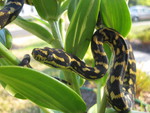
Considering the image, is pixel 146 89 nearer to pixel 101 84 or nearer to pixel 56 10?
pixel 101 84

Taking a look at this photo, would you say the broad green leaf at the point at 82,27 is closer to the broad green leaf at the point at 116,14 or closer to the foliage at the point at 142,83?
the broad green leaf at the point at 116,14

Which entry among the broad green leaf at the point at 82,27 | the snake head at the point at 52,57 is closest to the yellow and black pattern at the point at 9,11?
the snake head at the point at 52,57

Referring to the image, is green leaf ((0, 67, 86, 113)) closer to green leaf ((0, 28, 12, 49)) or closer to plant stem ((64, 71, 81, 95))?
plant stem ((64, 71, 81, 95))

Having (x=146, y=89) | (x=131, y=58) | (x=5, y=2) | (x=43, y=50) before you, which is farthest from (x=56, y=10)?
(x=146, y=89)

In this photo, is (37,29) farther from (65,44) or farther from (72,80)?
(72,80)

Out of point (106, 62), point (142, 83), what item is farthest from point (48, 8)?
point (142, 83)

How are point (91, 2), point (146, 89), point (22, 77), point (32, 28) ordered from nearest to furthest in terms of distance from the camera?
point (22, 77) → point (91, 2) → point (32, 28) → point (146, 89)

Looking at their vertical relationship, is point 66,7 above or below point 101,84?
above

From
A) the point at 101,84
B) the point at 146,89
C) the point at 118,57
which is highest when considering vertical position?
the point at 118,57

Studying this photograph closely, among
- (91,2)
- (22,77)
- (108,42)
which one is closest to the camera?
(22,77)
